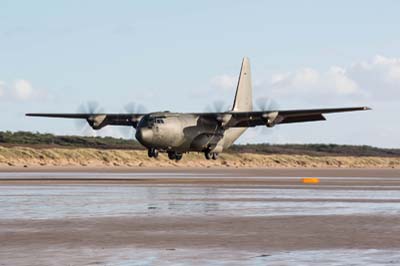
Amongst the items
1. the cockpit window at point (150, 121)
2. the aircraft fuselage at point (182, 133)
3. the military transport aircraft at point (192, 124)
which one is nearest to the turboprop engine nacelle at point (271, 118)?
the military transport aircraft at point (192, 124)

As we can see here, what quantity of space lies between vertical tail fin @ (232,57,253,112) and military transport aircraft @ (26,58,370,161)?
5360mm

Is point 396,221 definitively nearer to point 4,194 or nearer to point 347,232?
point 347,232

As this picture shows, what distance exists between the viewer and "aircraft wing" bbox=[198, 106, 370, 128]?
260 feet

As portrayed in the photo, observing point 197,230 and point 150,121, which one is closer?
point 197,230

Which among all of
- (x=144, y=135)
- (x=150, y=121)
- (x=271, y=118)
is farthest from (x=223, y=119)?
(x=144, y=135)

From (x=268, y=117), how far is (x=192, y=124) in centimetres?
760

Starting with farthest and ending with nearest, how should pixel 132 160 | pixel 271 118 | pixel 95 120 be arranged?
pixel 132 160
pixel 95 120
pixel 271 118

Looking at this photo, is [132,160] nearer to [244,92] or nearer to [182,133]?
[244,92]

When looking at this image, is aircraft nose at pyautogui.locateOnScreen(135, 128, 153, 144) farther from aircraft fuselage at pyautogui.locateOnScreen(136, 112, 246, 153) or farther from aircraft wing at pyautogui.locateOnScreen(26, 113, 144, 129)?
aircraft wing at pyautogui.locateOnScreen(26, 113, 144, 129)

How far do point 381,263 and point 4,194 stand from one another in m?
22.3

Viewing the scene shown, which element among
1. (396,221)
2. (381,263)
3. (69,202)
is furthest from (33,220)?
(381,263)

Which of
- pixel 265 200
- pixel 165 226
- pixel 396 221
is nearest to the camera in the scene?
pixel 165 226

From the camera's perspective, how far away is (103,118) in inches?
3344

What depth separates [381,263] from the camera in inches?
540
